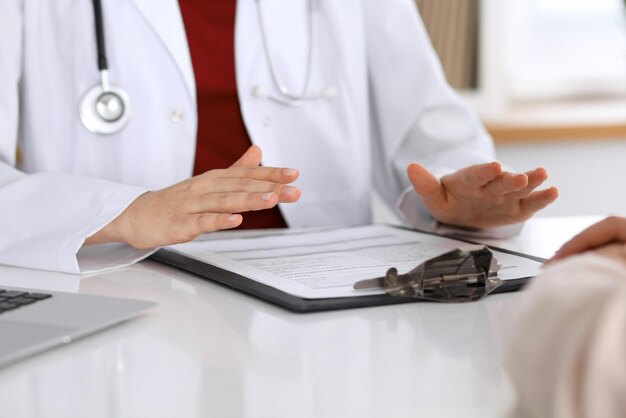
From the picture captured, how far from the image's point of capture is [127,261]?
1074 millimetres

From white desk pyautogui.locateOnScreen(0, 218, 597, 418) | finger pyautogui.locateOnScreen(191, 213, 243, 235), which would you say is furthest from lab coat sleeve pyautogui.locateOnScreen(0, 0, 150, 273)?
white desk pyautogui.locateOnScreen(0, 218, 597, 418)

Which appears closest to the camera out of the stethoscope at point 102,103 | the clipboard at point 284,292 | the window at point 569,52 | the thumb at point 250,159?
the clipboard at point 284,292

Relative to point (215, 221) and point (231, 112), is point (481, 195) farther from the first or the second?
point (231, 112)

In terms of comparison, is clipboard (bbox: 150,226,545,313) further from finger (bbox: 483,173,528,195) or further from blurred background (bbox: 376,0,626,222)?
blurred background (bbox: 376,0,626,222)

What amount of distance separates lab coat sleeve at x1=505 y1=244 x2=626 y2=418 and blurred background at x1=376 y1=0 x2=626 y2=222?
2152mm

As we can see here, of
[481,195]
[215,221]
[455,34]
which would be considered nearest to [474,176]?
[481,195]

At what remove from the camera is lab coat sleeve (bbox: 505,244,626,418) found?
1.57 feet

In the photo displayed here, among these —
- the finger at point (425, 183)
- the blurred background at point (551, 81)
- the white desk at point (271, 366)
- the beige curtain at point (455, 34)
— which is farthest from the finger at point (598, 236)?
the beige curtain at point (455, 34)

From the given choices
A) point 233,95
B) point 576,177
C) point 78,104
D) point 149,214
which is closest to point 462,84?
point 576,177

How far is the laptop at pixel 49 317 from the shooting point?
0.69 meters

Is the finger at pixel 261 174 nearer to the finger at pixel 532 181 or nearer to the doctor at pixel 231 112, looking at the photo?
the doctor at pixel 231 112

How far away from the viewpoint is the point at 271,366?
67 cm

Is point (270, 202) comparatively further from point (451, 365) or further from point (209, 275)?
point (451, 365)

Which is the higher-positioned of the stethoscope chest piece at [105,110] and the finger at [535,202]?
the stethoscope chest piece at [105,110]
